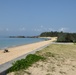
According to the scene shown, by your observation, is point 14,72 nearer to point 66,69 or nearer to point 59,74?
point 59,74

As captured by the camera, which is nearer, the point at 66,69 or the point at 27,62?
the point at 66,69

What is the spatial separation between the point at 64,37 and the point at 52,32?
9209 cm

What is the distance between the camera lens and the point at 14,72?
912cm

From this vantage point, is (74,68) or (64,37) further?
(64,37)

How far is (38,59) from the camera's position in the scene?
1252cm

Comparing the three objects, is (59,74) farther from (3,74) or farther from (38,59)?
(38,59)

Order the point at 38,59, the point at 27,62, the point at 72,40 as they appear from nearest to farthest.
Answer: the point at 27,62 < the point at 38,59 < the point at 72,40

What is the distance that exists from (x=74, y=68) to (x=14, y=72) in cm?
298

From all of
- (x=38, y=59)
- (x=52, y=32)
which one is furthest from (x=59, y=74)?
(x=52, y=32)

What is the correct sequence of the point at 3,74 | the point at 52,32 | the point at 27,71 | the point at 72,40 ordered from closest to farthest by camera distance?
1. the point at 3,74
2. the point at 27,71
3. the point at 72,40
4. the point at 52,32

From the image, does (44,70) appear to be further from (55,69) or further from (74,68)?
(74,68)

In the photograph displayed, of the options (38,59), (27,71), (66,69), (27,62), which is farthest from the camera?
(38,59)

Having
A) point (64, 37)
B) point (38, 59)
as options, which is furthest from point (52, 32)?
point (38, 59)

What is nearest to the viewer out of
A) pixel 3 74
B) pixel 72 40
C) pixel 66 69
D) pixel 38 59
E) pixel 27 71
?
pixel 3 74
